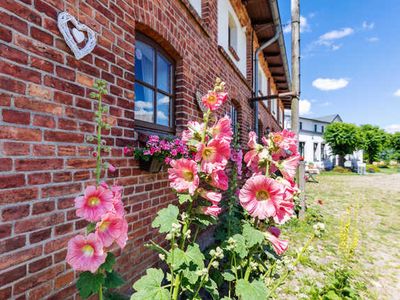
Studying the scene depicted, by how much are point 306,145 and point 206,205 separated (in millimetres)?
31519

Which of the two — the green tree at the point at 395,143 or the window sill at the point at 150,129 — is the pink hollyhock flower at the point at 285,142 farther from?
the green tree at the point at 395,143

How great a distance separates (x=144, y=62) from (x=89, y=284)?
2159mm

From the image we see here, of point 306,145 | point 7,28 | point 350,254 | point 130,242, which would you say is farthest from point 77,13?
point 306,145

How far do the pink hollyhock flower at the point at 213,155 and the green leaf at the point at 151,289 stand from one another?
0.72m

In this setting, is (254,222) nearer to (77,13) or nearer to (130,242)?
(130,242)

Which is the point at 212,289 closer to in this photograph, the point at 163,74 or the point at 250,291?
the point at 250,291

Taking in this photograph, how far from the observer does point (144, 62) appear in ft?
8.75

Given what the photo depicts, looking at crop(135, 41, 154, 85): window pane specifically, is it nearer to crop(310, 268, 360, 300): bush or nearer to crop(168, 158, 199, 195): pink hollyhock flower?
crop(168, 158, 199, 195): pink hollyhock flower

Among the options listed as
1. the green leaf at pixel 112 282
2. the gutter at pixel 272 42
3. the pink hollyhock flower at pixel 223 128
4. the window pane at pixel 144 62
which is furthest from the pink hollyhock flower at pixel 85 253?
the gutter at pixel 272 42

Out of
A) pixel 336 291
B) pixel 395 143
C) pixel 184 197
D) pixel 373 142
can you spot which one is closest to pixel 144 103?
pixel 184 197

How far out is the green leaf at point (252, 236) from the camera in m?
1.62

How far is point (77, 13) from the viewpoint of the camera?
1643mm

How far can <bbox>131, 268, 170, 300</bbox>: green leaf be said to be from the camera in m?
1.37

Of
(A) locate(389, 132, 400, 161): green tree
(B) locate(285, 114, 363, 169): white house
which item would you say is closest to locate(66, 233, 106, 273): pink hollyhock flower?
(B) locate(285, 114, 363, 169): white house
